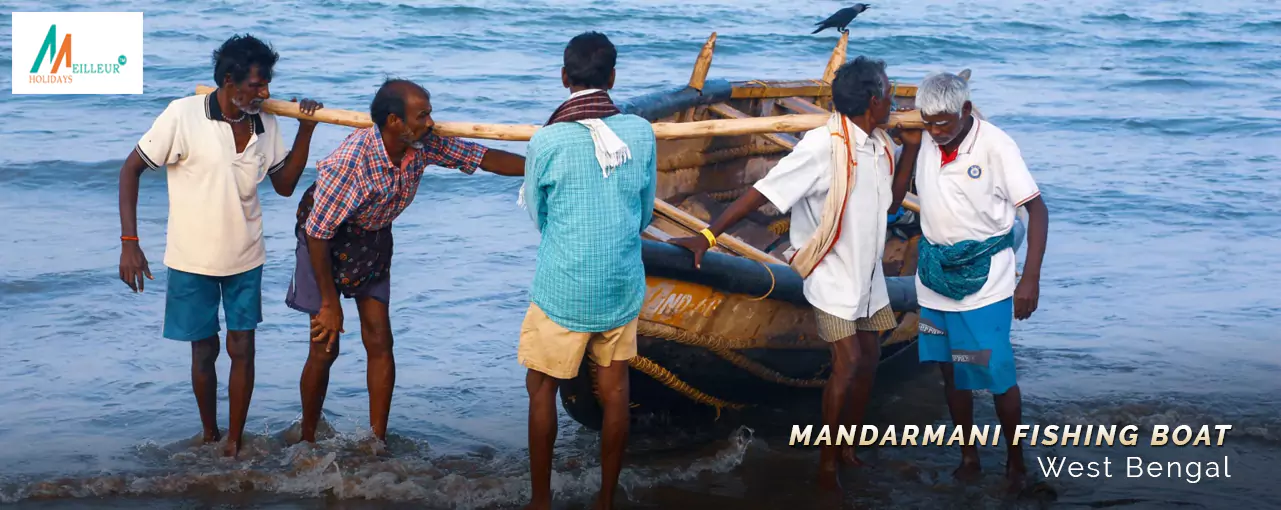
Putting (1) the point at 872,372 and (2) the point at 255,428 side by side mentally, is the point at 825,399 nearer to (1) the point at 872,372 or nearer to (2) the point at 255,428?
(1) the point at 872,372

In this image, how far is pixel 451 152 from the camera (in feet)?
14.7

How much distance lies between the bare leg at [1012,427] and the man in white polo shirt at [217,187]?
8.84 ft

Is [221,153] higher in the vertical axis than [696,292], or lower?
higher

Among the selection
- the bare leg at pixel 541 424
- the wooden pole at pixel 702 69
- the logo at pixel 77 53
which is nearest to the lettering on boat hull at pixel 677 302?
the bare leg at pixel 541 424

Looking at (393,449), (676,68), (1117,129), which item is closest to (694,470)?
(393,449)

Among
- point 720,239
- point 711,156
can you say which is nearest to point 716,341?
point 720,239

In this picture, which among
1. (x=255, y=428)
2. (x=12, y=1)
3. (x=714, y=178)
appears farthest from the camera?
(x=12, y=1)

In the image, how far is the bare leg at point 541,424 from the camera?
4113 mm

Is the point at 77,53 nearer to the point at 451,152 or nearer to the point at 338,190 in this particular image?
the point at 451,152

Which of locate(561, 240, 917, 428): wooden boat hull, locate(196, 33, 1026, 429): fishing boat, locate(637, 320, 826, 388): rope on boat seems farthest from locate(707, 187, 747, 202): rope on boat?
locate(637, 320, 826, 388): rope on boat

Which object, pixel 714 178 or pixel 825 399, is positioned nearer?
pixel 825 399

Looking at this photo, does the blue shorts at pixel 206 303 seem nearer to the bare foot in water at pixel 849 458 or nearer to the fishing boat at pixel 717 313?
the fishing boat at pixel 717 313

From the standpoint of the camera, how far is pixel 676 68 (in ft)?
63.0

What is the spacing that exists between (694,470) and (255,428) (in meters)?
2.09
